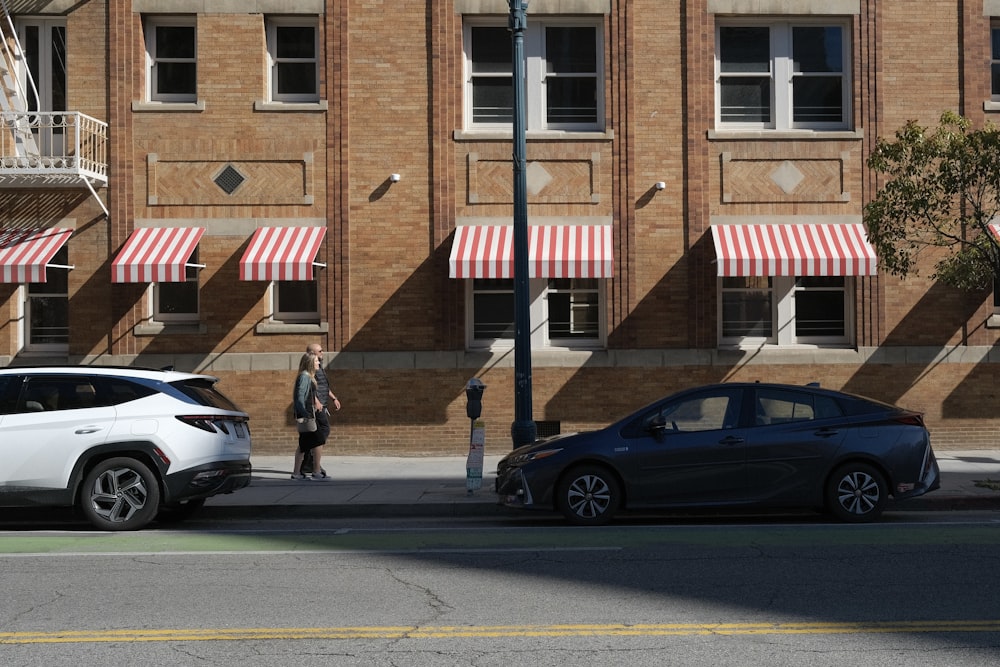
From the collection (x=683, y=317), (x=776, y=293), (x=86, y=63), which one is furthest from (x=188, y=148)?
(x=776, y=293)

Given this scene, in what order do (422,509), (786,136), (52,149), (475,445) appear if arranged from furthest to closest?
(786,136), (52,149), (475,445), (422,509)

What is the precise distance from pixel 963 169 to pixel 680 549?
6878 millimetres

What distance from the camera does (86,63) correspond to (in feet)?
58.1

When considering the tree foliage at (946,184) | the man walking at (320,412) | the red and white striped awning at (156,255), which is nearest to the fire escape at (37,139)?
the red and white striped awning at (156,255)

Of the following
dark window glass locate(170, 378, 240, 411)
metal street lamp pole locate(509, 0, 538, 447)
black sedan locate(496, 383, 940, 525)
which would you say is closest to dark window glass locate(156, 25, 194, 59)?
metal street lamp pole locate(509, 0, 538, 447)

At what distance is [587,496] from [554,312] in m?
7.23

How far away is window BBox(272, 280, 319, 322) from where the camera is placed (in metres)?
17.9

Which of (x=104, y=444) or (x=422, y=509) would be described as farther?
(x=422, y=509)

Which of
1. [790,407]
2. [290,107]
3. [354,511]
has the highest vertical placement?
[290,107]

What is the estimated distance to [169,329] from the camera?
17.7m

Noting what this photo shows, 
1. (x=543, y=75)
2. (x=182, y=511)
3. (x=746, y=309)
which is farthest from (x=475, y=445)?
(x=543, y=75)

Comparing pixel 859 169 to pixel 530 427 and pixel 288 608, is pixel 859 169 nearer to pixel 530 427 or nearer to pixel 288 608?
pixel 530 427

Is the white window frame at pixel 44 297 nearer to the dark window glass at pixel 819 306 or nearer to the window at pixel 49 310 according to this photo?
the window at pixel 49 310

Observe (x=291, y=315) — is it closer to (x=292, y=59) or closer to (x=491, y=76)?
(x=292, y=59)
